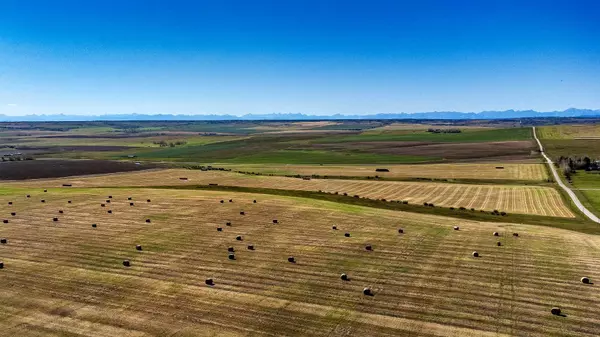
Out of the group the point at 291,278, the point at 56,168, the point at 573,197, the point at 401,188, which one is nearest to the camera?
the point at 291,278

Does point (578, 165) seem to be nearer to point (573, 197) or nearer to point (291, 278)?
point (573, 197)

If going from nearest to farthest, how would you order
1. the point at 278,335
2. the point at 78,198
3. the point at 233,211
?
the point at 278,335
the point at 233,211
the point at 78,198

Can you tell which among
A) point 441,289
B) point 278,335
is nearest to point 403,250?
point 441,289

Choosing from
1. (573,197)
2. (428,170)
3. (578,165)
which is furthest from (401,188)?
(578,165)

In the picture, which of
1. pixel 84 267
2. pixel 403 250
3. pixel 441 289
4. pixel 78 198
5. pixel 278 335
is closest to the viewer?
pixel 278 335

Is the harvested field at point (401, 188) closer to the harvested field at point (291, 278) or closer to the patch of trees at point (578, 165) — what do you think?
the harvested field at point (291, 278)

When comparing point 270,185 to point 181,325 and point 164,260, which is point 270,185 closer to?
point 164,260

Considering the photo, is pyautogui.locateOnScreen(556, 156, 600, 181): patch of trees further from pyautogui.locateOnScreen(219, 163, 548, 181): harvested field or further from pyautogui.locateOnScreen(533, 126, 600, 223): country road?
pyautogui.locateOnScreen(219, 163, 548, 181): harvested field

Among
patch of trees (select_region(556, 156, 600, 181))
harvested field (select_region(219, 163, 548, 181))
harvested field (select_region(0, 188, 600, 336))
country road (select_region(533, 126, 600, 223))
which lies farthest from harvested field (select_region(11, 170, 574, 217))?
patch of trees (select_region(556, 156, 600, 181))
